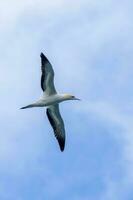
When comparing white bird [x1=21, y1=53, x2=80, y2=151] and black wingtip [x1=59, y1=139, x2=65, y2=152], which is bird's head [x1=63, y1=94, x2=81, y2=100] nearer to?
white bird [x1=21, y1=53, x2=80, y2=151]

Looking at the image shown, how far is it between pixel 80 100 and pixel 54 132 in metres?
4.10

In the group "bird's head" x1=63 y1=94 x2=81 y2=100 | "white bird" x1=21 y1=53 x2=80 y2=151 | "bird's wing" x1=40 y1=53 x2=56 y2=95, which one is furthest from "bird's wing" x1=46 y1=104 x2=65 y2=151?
"bird's wing" x1=40 y1=53 x2=56 y2=95

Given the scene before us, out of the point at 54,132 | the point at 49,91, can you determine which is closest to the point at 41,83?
the point at 49,91

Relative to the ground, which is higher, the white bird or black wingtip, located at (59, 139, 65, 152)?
the white bird

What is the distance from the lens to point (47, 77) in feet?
239

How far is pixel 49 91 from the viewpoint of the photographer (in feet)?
241

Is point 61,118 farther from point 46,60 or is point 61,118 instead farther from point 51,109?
point 46,60

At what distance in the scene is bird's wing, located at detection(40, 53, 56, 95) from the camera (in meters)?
72.2

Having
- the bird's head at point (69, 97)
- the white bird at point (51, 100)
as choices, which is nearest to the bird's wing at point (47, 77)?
the white bird at point (51, 100)

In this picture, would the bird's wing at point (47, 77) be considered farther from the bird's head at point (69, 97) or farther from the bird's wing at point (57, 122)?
the bird's wing at point (57, 122)

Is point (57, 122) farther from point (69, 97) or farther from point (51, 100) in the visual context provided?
point (51, 100)

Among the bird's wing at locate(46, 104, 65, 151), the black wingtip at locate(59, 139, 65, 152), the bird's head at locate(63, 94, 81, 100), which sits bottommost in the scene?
the black wingtip at locate(59, 139, 65, 152)

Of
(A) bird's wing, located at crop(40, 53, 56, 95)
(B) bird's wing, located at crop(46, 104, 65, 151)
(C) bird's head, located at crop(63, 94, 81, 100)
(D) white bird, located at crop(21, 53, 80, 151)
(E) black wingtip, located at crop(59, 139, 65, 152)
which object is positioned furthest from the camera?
(E) black wingtip, located at crop(59, 139, 65, 152)

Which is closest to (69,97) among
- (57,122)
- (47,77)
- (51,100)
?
(51,100)
